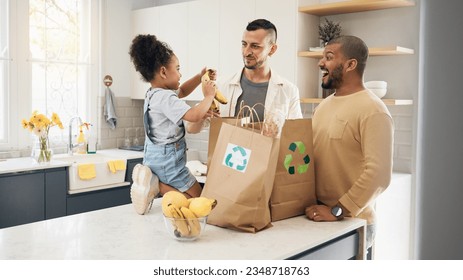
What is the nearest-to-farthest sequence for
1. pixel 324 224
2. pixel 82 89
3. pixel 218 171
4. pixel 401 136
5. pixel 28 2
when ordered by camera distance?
1. pixel 218 171
2. pixel 324 224
3. pixel 401 136
4. pixel 28 2
5. pixel 82 89

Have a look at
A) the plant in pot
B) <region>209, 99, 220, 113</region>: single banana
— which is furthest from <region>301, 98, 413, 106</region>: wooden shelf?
<region>209, 99, 220, 113</region>: single banana

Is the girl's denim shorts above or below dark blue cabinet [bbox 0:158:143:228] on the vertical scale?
above

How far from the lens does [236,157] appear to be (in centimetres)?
175

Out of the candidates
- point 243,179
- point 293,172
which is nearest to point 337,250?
point 293,172

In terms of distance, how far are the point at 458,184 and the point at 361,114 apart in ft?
4.97

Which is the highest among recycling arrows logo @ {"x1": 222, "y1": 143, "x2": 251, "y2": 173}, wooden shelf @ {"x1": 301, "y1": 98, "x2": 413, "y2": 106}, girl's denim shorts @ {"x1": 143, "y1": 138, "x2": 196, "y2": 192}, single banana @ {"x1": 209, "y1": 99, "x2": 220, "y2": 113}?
wooden shelf @ {"x1": 301, "y1": 98, "x2": 413, "y2": 106}

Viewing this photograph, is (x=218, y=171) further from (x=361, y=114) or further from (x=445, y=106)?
(x=445, y=106)

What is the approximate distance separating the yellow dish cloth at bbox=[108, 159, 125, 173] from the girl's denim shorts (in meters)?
1.81

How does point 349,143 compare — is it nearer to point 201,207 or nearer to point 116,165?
point 201,207

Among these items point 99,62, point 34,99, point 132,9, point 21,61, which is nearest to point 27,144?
point 34,99

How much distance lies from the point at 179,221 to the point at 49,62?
3015mm

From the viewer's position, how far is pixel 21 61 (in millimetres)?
3994

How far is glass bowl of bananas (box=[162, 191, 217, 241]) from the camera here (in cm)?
162

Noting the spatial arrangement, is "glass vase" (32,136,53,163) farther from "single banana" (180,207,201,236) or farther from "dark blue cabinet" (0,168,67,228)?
"single banana" (180,207,201,236)
